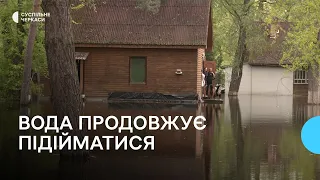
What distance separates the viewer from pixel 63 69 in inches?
444

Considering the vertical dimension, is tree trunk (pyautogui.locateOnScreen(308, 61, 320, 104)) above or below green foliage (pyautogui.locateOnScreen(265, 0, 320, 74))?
below

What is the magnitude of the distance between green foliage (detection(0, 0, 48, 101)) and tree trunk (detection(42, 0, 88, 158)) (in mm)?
17789

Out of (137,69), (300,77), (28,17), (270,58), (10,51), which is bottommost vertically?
(300,77)

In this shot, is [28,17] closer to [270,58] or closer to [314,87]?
[314,87]

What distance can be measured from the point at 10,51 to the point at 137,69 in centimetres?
865

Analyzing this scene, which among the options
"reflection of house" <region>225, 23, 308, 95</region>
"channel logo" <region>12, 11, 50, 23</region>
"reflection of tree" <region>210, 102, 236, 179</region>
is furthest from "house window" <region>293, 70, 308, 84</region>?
"reflection of tree" <region>210, 102, 236, 179</region>

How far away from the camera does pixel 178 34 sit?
34.4 m

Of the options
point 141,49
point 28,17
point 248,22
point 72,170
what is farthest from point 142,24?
point 72,170

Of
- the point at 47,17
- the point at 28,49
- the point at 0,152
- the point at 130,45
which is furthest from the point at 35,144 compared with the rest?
the point at 130,45

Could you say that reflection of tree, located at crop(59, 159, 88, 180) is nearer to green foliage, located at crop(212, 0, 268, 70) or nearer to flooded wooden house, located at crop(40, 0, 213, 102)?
flooded wooden house, located at crop(40, 0, 213, 102)

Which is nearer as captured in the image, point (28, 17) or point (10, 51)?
point (28, 17)

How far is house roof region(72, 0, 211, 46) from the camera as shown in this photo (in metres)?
Result: 34.4

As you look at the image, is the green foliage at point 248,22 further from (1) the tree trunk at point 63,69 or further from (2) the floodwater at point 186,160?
(1) the tree trunk at point 63,69

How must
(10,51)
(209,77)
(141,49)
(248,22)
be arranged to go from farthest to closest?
1. (248,22)
2. (209,77)
3. (141,49)
4. (10,51)
